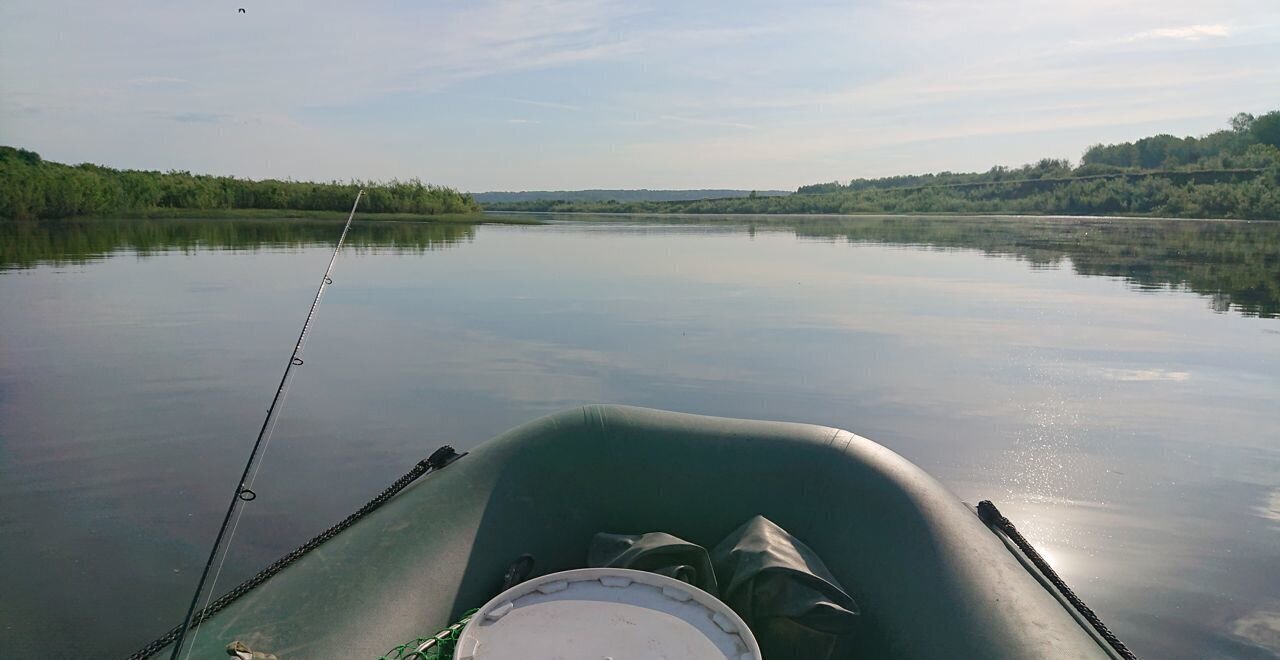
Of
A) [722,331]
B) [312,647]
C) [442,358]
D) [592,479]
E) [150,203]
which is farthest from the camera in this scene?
[150,203]

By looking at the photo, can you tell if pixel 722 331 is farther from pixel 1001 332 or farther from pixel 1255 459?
pixel 1255 459

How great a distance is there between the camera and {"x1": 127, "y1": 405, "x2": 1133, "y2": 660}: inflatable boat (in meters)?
1.99

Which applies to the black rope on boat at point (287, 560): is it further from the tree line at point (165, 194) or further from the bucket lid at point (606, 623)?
the tree line at point (165, 194)

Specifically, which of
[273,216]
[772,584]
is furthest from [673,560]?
[273,216]

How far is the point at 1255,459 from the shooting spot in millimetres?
4523

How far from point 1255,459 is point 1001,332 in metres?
3.80

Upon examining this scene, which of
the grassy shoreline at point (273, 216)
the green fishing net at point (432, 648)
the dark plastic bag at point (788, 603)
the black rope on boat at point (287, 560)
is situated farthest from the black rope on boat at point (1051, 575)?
the grassy shoreline at point (273, 216)

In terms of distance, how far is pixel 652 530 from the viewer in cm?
265

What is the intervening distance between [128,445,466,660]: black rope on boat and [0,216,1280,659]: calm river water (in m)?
0.86

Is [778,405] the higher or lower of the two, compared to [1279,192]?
lower

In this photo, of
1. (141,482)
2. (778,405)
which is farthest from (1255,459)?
(141,482)

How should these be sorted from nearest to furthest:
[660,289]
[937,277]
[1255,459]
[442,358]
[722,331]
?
[1255,459] < [442,358] < [722,331] < [660,289] < [937,277]

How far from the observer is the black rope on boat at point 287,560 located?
6.33ft

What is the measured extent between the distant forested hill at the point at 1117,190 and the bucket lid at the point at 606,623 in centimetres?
3847
